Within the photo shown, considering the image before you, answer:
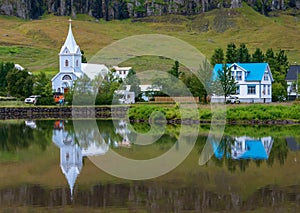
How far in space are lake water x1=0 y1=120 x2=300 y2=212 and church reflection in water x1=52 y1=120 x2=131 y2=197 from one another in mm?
50

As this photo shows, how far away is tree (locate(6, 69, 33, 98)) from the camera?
283ft

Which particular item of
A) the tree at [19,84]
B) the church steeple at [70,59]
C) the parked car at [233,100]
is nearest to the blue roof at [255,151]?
the parked car at [233,100]

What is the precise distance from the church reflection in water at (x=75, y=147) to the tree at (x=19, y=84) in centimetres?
3692

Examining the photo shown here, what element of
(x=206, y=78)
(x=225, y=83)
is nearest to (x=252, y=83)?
(x=206, y=78)

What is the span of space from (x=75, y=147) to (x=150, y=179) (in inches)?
505

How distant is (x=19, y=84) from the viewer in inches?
3396

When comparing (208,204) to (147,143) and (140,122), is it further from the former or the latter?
(140,122)

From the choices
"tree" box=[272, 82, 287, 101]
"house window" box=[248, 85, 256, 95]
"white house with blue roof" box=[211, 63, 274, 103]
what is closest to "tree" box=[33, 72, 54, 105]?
"white house with blue roof" box=[211, 63, 274, 103]

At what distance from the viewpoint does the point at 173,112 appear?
59.9m

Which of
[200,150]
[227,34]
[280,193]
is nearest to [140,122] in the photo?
[200,150]

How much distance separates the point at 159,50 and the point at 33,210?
458ft

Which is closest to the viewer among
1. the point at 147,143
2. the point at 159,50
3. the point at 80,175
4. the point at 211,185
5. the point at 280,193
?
the point at 280,193

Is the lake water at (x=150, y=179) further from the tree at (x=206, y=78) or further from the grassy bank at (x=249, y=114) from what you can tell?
the tree at (x=206, y=78)

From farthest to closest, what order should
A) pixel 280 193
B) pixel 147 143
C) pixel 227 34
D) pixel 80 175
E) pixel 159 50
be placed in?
pixel 227 34, pixel 159 50, pixel 147 143, pixel 80 175, pixel 280 193
